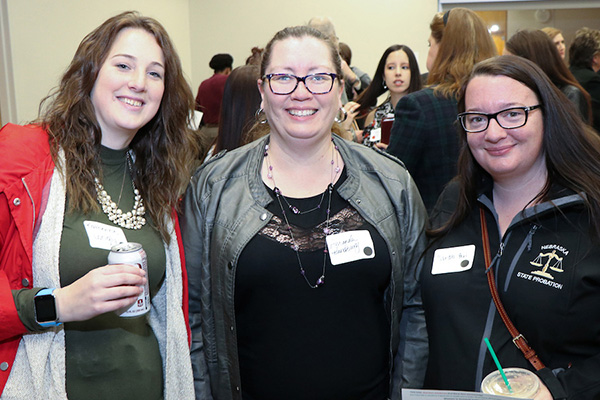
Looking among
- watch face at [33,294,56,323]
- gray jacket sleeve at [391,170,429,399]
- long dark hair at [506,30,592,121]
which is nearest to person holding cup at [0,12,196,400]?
watch face at [33,294,56,323]

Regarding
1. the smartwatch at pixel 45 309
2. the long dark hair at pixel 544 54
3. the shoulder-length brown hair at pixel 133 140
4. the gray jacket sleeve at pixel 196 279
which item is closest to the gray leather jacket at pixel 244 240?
the gray jacket sleeve at pixel 196 279

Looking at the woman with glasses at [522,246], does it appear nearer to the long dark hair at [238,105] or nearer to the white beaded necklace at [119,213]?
the white beaded necklace at [119,213]

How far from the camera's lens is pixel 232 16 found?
7.91 metres

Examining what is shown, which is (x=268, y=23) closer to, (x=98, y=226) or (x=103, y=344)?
(x=98, y=226)

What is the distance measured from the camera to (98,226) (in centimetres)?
166

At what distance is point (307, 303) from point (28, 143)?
3.08ft

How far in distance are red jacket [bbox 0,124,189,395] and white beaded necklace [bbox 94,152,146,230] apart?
0.54ft

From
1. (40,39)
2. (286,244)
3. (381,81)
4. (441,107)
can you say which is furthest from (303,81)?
(40,39)

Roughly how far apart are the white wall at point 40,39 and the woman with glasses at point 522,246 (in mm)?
3205

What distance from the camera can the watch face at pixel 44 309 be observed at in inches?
57.8

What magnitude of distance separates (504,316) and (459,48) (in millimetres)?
1729

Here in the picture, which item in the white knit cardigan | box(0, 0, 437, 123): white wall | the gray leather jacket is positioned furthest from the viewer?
box(0, 0, 437, 123): white wall

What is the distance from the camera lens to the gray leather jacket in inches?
71.0

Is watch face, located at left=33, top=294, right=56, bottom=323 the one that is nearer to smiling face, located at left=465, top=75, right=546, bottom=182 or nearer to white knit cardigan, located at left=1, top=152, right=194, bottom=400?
white knit cardigan, located at left=1, top=152, right=194, bottom=400
